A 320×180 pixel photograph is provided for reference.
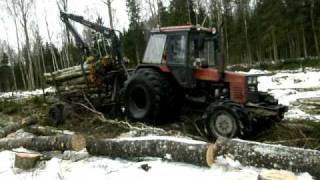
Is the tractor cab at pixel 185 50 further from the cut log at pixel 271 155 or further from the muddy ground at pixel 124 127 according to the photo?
the cut log at pixel 271 155

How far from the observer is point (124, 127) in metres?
10.8

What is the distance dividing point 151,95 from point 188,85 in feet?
3.01

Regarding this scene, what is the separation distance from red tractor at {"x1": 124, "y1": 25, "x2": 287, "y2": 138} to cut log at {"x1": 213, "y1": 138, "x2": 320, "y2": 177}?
2247 mm

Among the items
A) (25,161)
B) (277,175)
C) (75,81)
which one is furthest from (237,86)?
(75,81)

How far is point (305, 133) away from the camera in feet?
29.5

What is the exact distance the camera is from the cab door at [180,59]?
10.5 meters

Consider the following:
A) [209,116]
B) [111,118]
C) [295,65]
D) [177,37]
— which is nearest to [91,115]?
[111,118]

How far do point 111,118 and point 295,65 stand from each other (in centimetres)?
2464

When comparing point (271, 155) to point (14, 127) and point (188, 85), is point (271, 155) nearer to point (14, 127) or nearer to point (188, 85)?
point (188, 85)

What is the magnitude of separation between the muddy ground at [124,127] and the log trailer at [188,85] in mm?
294

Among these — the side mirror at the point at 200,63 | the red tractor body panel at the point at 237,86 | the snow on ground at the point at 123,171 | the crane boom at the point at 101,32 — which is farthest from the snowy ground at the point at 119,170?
the crane boom at the point at 101,32

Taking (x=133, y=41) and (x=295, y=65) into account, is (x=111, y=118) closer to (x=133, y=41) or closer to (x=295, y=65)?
(x=295, y=65)

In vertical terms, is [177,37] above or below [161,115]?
above

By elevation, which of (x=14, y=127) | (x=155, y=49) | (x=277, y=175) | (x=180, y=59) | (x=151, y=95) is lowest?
(x=277, y=175)
